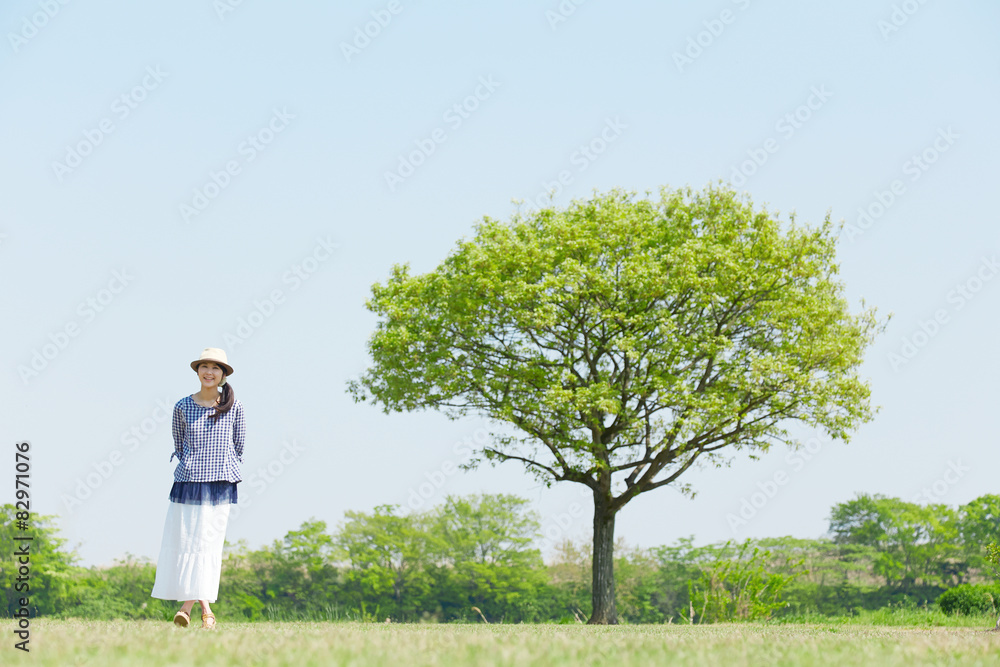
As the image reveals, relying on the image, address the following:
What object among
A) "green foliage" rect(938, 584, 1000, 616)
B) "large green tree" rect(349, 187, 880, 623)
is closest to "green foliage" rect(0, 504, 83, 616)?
"large green tree" rect(349, 187, 880, 623)

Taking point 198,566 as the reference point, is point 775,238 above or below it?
above

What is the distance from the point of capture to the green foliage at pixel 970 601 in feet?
57.4

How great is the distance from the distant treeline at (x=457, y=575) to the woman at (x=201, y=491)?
14583mm

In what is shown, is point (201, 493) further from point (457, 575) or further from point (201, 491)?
point (457, 575)

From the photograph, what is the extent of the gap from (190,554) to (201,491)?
0.59 metres

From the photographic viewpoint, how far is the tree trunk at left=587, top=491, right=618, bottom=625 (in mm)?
17016

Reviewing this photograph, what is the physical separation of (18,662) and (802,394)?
1573 centimetres

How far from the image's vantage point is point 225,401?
752cm

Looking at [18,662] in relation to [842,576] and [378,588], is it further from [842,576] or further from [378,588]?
[842,576]

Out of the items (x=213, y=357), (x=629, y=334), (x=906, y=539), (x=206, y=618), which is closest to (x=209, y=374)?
(x=213, y=357)

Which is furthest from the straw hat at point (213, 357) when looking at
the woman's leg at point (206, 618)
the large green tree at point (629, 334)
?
the large green tree at point (629, 334)

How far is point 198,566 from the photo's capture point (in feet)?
23.6

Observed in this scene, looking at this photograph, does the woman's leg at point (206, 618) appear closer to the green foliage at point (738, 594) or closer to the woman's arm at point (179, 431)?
the woman's arm at point (179, 431)

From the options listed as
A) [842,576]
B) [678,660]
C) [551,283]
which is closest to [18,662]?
[678,660]
